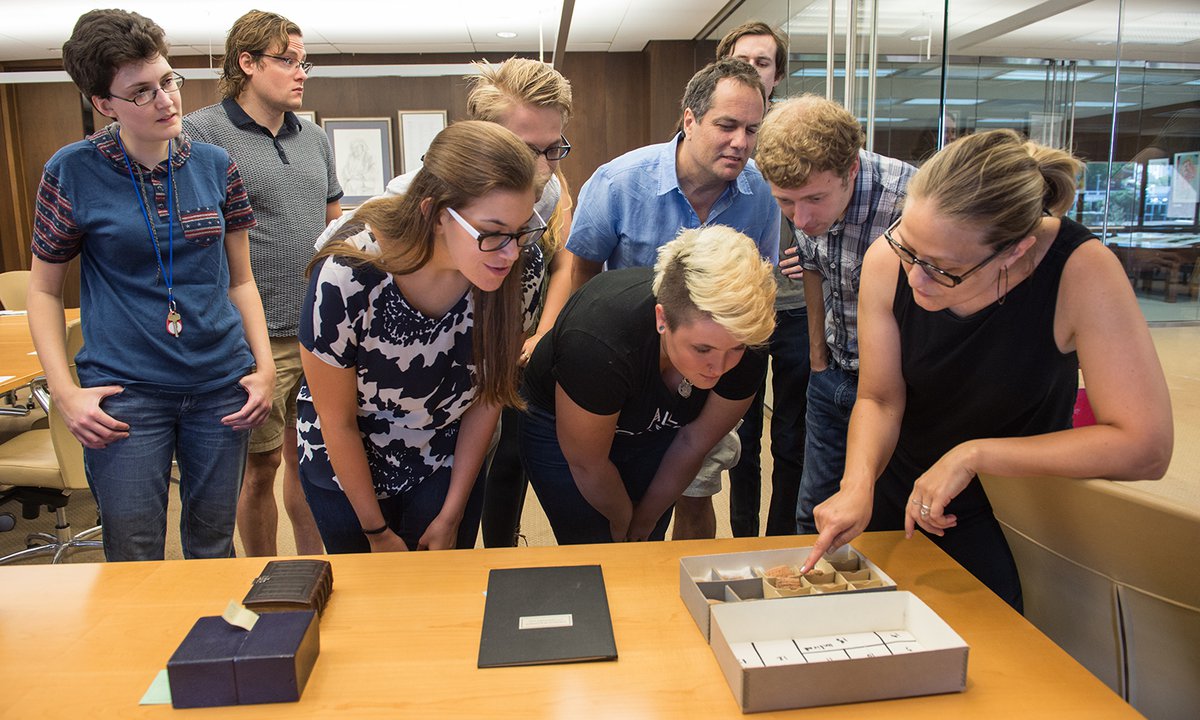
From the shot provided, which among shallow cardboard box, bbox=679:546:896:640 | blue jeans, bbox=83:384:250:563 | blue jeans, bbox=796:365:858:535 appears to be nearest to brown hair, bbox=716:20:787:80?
blue jeans, bbox=796:365:858:535

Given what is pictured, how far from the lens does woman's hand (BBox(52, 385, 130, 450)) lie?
158 centimetres

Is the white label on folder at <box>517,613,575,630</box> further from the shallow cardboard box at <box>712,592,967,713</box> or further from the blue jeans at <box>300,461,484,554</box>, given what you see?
the blue jeans at <box>300,461,484,554</box>

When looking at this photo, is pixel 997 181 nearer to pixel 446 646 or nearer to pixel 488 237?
pixel 488 237

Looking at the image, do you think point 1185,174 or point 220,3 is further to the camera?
point 220,3

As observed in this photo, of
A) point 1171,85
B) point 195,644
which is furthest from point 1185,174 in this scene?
point 195,644

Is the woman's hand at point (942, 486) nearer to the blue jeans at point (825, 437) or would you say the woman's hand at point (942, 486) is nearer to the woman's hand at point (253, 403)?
the blue jeans at point (825, 437)

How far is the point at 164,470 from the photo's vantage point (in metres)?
1.71

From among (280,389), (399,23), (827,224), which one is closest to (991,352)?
(827,224)

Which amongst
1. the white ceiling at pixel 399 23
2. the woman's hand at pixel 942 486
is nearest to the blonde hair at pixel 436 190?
the woman's hand at pixel 942 486

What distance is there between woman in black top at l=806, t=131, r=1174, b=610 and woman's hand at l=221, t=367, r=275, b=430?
1209 millimetres

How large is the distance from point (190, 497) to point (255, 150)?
1.04m

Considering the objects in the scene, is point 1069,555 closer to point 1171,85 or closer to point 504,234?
point 504,234

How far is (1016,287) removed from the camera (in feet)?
4.16

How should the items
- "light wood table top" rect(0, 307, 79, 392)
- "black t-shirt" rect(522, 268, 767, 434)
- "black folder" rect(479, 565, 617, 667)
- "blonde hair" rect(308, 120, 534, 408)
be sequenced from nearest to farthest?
"black folder" rect(479, 565, 617, 667) < "blonde hair" rect(308, 120, 534, 408) < "black t-shirt" rect(522, 268, 767, 434) < "light wood table top" rect(0, 307, 79, 392)
